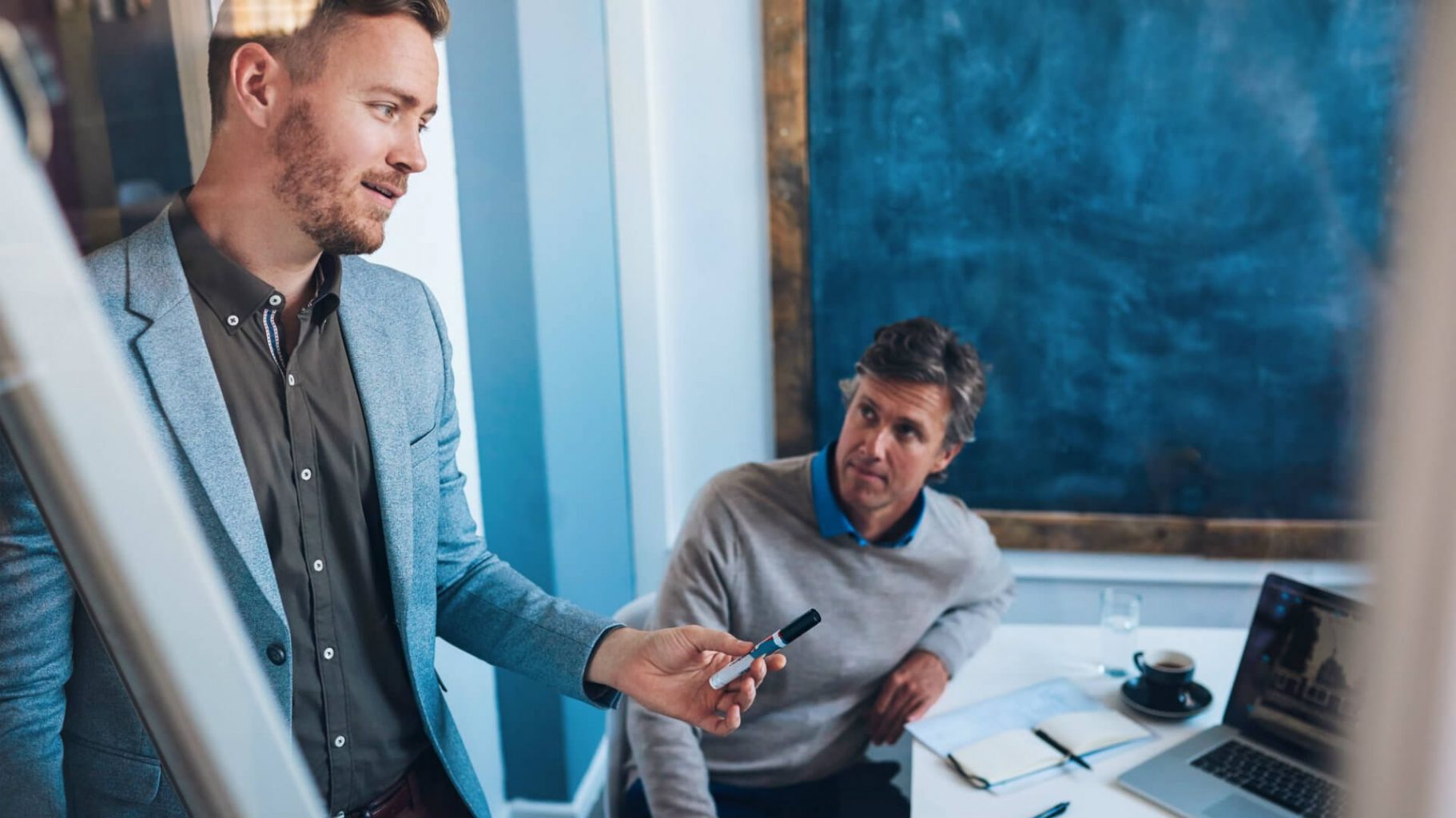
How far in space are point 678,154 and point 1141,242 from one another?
101 centimetres

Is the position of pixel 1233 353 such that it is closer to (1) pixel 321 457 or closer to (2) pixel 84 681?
(1) pixel 321 457

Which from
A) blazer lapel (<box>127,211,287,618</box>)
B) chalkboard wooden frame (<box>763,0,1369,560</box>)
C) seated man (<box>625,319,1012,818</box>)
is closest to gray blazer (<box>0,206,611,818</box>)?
blazer lapel (<box>127,211,287,618</box>)

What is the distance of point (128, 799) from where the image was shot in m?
Answer: 0.72

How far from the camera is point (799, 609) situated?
1.57 metres

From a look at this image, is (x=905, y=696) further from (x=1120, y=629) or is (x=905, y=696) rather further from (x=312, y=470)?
(x=312, y=470)

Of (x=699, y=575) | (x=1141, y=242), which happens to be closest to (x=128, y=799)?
(x=699, y=575)

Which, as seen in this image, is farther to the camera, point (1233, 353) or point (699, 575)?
point (1233, 353)

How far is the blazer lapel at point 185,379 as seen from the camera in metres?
0.69

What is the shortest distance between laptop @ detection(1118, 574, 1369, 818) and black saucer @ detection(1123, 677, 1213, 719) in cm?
4

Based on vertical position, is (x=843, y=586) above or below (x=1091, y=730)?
above

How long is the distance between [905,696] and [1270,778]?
473mm

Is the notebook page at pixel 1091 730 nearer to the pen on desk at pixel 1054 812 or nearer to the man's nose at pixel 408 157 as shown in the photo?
the pen on desk at pixel 1054 812

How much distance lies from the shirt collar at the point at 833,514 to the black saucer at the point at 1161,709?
0.38 metres

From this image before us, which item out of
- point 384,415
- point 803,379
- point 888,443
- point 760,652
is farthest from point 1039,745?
point 803,379
